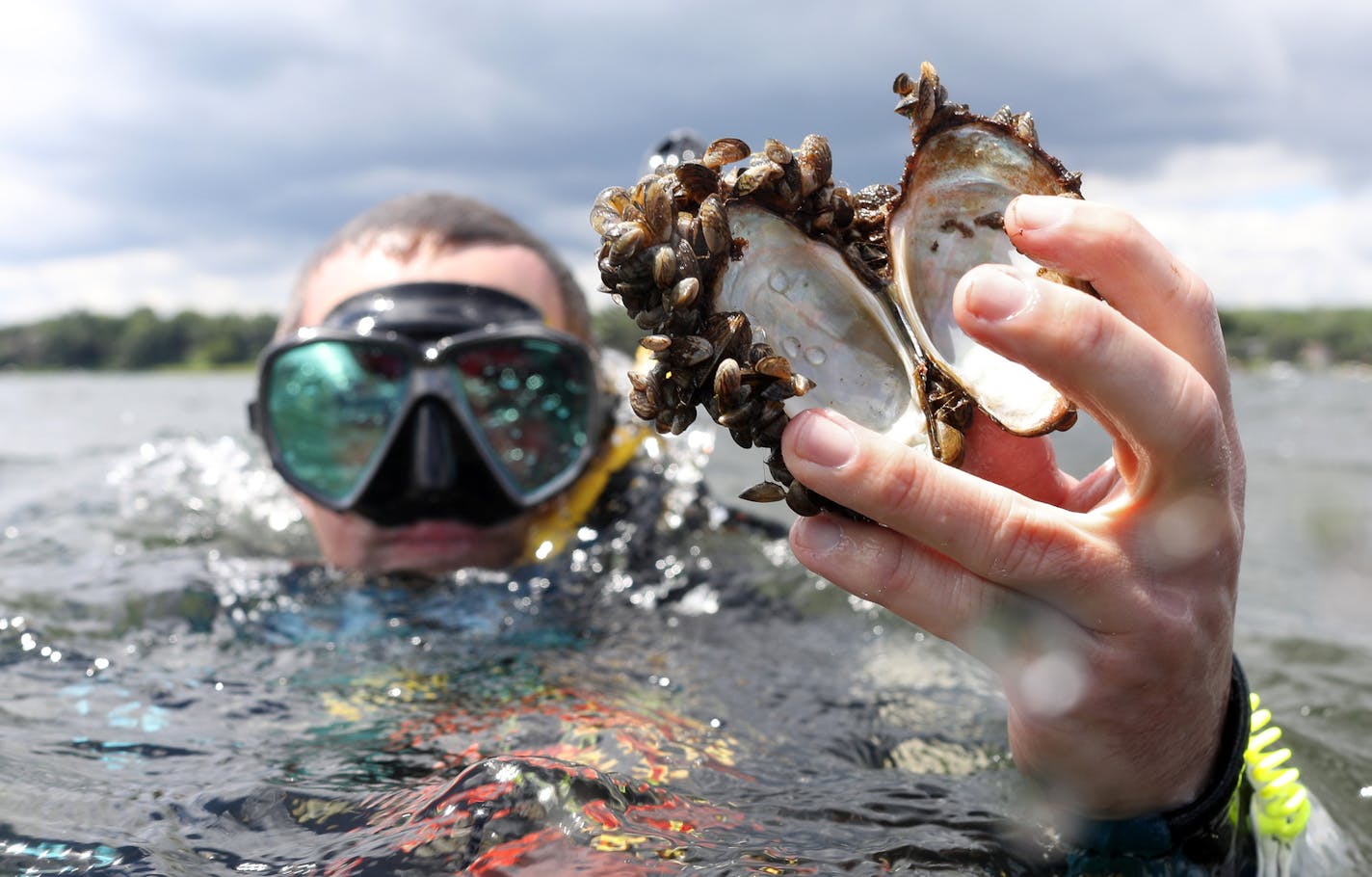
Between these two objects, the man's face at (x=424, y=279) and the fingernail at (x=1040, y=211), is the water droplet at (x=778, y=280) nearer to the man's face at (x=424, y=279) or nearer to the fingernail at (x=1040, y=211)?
the fingernail at (x=1040, y=211)

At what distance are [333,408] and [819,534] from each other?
3350 mm

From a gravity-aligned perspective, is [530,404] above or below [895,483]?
above

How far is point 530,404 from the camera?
4.51 meters

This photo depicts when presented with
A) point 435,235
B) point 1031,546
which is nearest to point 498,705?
point 1031,546

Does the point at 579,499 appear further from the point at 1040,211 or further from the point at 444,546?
the point at 1040,211

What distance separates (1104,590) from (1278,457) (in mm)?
12350

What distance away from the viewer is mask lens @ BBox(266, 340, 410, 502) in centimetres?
433

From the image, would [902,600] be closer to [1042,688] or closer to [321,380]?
[1042,688]

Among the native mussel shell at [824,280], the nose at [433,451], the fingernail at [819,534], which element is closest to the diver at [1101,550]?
the fingernail at [819,534]

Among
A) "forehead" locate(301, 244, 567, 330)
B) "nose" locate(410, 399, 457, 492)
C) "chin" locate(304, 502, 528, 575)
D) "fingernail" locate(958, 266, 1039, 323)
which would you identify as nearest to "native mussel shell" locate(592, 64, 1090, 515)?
"fingernail" locate(958, 266, 1039, 323)

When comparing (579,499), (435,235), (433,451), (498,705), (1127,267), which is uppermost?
(435,235)

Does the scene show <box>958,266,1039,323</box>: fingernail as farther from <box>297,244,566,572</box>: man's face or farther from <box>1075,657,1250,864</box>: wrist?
<box>297,244,566,572</box>: man's face

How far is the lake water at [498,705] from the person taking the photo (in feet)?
6.26

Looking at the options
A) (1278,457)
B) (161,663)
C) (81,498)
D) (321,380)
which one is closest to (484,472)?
(321,380)
